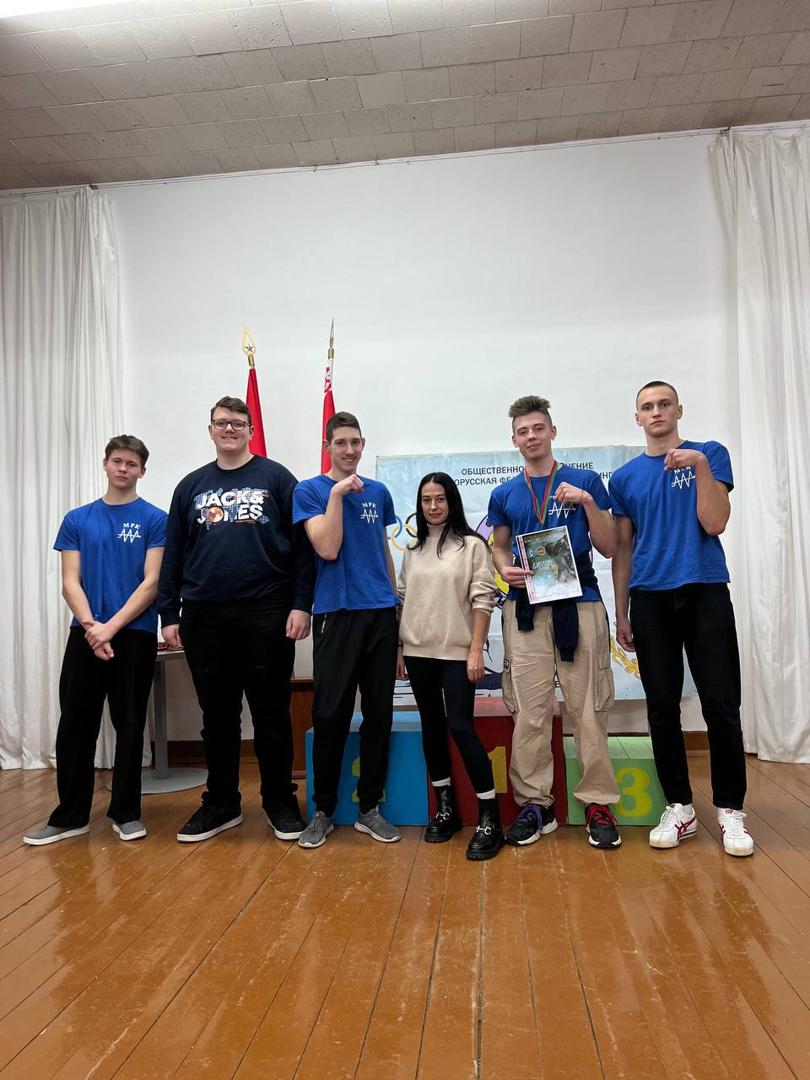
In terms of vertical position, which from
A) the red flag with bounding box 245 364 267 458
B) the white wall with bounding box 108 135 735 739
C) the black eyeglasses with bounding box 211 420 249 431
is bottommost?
the black eyeglasses with bounding box 211 420 249 431

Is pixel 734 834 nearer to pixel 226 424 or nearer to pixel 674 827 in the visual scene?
pixel 674 827

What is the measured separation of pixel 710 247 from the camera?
165 inches

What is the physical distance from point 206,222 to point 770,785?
440 centimetres

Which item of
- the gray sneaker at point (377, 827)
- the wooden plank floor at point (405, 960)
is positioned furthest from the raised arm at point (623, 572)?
the gray sneaker at point (377, 827)

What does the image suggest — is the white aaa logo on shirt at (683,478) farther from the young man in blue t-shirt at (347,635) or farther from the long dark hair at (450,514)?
the young man in blue t-shirt at (347,635)

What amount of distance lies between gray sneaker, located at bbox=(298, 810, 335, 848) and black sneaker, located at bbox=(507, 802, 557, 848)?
692 mm

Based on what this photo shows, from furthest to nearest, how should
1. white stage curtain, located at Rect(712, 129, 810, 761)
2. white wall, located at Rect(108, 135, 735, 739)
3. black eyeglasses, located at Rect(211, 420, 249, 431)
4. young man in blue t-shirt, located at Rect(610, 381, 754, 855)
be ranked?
white wall, located at Rect(108, 135, 735, 739)
white stage curtain, located at Rect(712, 129, 810, 761)
black eyeglasses, located at Rect(211, 420, 249, 431)
young man in blue t-shirt, located at Rect(610, 381, 754, 855)

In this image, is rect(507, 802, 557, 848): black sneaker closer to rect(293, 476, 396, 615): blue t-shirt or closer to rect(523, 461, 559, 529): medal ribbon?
rect(293, 476, 396, 615): blue t-shirt

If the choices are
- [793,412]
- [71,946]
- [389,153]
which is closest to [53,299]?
[389,153]

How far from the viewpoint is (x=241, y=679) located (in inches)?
115

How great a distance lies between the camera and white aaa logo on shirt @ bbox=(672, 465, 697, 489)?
2682mm

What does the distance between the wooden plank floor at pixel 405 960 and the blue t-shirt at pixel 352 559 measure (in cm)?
91

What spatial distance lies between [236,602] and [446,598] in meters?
0.80

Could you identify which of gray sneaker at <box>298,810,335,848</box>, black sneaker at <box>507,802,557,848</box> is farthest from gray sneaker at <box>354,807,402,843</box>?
black sneaker at <box>507,802,557,848</box>
